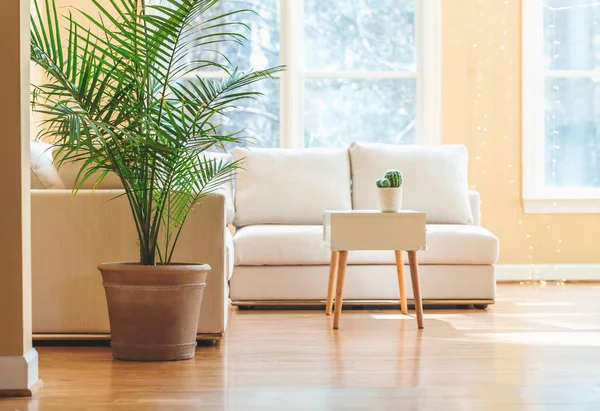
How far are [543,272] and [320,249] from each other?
216cm

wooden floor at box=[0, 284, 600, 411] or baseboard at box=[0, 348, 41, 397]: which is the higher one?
baseboard at box=[0, 348, 41, 397]

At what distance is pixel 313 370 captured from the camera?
9.98ft

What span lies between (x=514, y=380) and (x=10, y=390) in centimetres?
151

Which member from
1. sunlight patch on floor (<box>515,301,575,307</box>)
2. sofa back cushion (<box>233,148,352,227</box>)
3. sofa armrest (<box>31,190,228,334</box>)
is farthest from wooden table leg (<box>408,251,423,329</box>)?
sofa back cushion (<box>233,148,352,227</box>)

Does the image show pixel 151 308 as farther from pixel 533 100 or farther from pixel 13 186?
pixel 533 100

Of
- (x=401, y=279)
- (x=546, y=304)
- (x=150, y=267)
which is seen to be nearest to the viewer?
(x=150, y=267)

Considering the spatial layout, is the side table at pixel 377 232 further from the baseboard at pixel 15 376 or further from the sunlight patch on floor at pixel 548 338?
the baseboard at pixel 15 376

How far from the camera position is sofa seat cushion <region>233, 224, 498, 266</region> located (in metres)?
4.76

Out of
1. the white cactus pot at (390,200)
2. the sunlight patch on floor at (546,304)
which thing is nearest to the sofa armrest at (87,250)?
the white cactus pot at (390,200)

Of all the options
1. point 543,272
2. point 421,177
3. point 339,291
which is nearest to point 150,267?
point 339,291

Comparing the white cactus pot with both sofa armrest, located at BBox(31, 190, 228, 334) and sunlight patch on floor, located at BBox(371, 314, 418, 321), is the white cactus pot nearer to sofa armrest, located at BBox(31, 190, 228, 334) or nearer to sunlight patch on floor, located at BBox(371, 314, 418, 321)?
sunlight patch on floor, located at BBox(371, 314, 418, 321)

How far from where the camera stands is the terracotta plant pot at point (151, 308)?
318cm

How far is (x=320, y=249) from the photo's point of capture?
4777 mm

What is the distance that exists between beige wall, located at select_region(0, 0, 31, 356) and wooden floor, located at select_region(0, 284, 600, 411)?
0.21m
